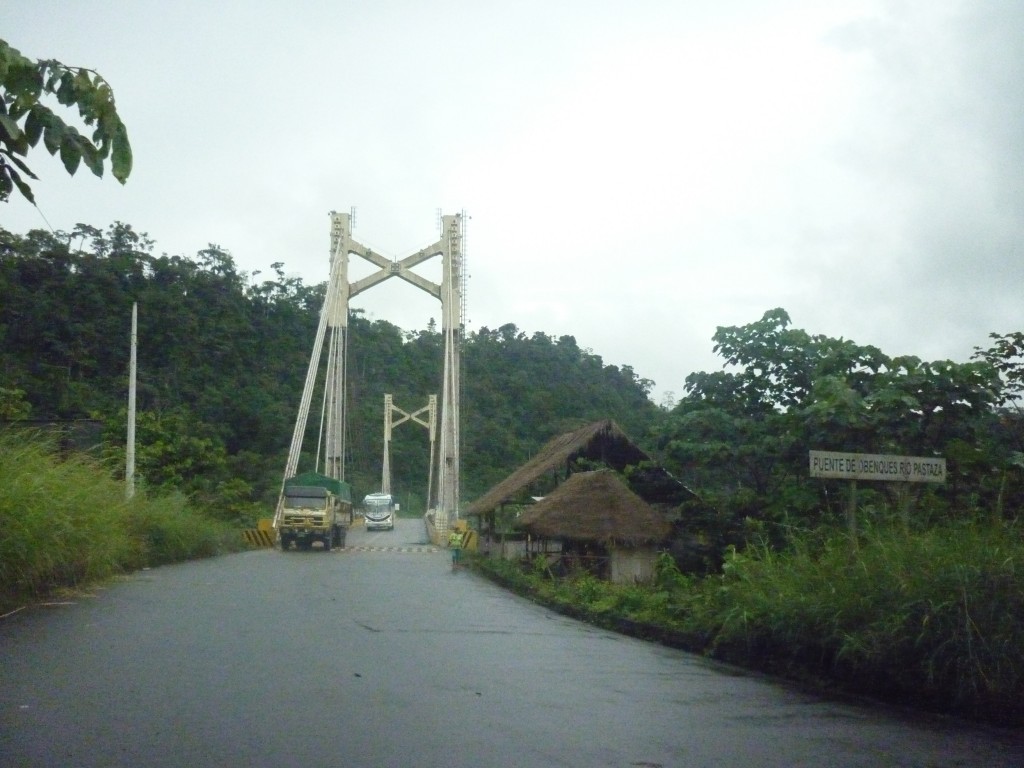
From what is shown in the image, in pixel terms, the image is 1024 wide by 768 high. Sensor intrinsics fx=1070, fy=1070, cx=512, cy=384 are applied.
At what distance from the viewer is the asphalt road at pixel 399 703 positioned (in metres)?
5.43

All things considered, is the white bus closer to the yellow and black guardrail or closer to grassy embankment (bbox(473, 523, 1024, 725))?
the yellow and black guardrail

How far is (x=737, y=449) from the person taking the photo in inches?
661

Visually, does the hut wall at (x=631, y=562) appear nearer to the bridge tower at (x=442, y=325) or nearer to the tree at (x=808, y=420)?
the tree at (x=808, y=420)

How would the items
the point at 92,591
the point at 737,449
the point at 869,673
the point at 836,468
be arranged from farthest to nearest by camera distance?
the point at 737,449
the point at 92,591
the point at 836,468
the point at 869,673

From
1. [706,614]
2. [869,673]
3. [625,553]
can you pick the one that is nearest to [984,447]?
[706,614]

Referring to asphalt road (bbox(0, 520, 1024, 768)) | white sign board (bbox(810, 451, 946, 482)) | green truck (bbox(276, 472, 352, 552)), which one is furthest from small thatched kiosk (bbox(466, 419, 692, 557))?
white sign board (bbox(810, 451, 946, 482))

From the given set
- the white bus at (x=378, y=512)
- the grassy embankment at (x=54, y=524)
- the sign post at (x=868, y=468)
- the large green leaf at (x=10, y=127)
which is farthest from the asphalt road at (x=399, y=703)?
the white bus at (x=378, y=512)

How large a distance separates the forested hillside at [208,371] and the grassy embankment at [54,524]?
20.6 ft

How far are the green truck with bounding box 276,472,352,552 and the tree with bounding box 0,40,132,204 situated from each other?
31.1 meters

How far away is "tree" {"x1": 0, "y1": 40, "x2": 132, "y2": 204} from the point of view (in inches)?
199

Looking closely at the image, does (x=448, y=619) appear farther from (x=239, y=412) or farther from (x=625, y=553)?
(x=239, y=412)

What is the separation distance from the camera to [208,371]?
4075 centimetres

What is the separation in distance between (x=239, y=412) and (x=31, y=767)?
39974 mm

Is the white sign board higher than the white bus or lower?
higher
